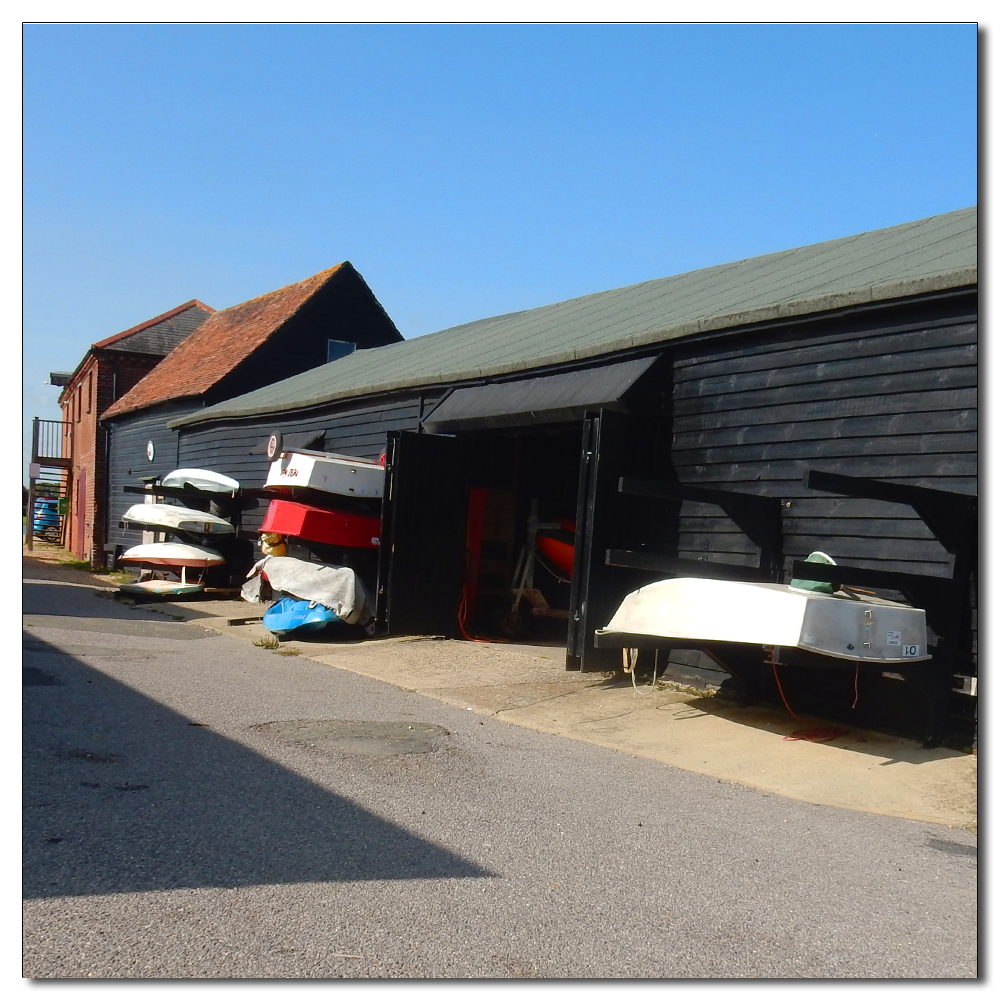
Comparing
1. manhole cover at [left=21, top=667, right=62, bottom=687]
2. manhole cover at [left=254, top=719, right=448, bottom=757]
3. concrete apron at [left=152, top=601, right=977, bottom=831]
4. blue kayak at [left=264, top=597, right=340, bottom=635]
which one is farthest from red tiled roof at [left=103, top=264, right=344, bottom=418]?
manhole cover at [left=254, top=719, right=448, bottom=757]

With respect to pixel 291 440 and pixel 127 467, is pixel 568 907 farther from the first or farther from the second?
pixel 127 467

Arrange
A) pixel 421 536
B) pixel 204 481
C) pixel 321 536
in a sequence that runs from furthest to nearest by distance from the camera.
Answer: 1. pixel 204 481
2. pixel 321 536
3. pixel 421 536

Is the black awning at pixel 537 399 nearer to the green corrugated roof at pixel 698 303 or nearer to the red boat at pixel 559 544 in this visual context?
the green corrugated roof at pixel 698 303

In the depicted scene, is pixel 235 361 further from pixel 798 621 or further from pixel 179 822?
pixel 179 822

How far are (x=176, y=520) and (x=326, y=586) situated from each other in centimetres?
711

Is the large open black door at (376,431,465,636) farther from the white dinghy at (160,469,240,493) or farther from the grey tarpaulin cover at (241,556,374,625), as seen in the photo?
the white dinghy at (160,469,240,493)

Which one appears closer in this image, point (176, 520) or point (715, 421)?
point (715, 421)

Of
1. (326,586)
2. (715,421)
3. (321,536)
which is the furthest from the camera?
(321,536)

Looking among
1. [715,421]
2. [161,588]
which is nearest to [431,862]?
[715,421]

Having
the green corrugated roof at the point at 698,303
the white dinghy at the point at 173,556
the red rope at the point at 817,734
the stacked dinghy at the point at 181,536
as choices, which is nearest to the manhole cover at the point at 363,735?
the red rope at the point at 817,734

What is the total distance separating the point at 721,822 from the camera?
550 centimetres

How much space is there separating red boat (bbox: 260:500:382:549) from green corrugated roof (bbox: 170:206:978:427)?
208 cm

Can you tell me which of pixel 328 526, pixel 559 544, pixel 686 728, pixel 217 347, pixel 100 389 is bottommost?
pixel 686 728

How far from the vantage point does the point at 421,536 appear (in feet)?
41.2
